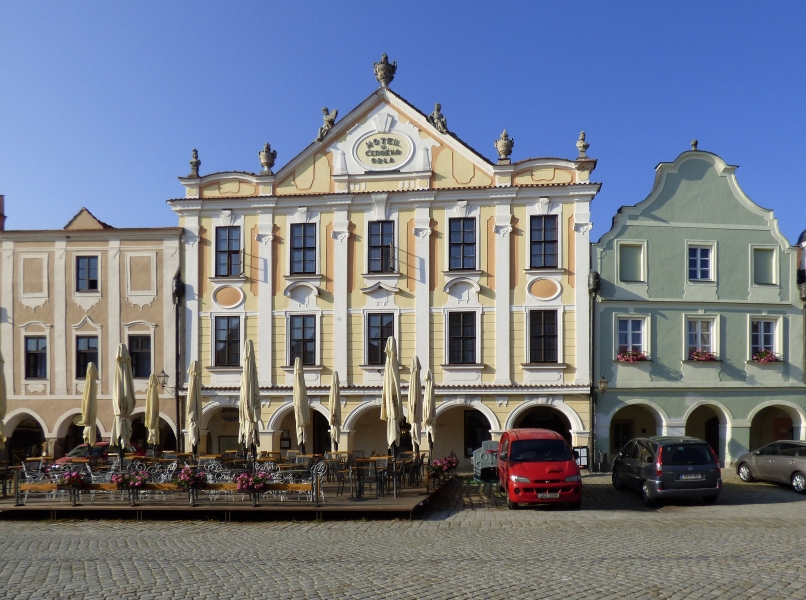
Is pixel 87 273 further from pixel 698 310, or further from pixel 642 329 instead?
pixel 698 310

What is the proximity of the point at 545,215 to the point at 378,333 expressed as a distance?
281 inches

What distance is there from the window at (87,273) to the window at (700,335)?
21.4m

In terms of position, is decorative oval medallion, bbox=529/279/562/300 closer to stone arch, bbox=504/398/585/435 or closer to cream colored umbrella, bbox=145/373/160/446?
stone arch, bbox=504/398/585/435

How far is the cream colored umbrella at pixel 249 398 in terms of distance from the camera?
2098cm

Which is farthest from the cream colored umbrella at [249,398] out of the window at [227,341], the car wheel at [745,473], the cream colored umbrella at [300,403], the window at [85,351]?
the car wheel at [745,473]

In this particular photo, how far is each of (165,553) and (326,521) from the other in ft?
15.0

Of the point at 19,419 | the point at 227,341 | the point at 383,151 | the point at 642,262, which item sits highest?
the point at 383,151

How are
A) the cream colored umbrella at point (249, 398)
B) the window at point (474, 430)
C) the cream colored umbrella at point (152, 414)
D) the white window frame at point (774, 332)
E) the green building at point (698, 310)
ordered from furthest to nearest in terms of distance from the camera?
1. the window at point (474, 430)
2. the white window frame at point (774, 332)
3. the green building at point (698, 310)
4. the cream colored umbrella at point (152, 414)
5. the cream colored umbrella at point (249, 398)

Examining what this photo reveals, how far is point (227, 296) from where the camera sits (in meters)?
27.8

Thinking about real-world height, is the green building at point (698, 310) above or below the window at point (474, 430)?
above

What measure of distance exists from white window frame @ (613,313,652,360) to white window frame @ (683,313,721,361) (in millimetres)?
1248

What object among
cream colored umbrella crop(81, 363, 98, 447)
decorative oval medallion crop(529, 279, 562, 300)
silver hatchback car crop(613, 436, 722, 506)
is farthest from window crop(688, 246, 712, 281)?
cream colored umbrella crop(81, 363, 98, 447)

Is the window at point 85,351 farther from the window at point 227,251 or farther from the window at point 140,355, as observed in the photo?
the window at point 227,251

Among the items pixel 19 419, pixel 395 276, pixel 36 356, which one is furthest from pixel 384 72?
pixel 19 419
